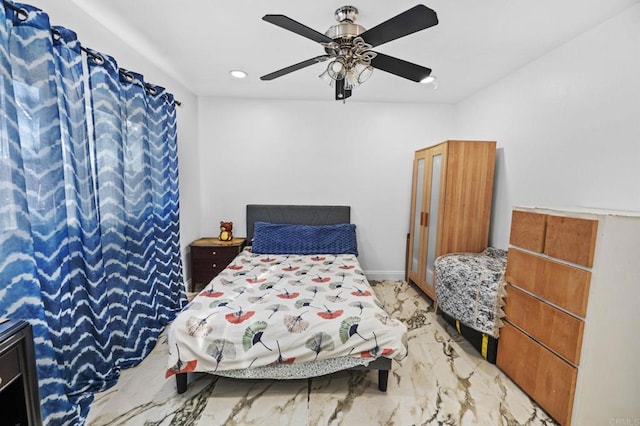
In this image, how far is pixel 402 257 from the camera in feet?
12.7

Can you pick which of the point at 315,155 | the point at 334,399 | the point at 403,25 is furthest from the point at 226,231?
the point at 403,25

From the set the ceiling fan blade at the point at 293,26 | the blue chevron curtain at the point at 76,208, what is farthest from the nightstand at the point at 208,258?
the ceiling fan blade at the point at 293,26

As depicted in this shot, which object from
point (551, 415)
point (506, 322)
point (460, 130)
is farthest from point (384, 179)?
point (551, 415)

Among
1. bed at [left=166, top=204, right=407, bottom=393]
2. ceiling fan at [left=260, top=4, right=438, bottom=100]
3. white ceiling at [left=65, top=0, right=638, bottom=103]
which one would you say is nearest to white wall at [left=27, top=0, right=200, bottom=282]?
white ceiling at [left=65, top=0, right=638, bottom=103]

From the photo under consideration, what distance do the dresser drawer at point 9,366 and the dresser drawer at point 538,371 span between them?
2.58 meters

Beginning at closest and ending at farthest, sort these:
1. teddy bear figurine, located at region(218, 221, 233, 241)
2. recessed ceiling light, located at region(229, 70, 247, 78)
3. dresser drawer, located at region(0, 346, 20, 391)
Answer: dresser drawer, located at region(0, 346, 20, 391), recessed ceiling light, located at region(229, 70, 247, 78), teddy bear figurine, located at region(218, 221, 233, 241)

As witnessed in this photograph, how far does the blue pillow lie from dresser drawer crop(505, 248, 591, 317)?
1741 millimetres

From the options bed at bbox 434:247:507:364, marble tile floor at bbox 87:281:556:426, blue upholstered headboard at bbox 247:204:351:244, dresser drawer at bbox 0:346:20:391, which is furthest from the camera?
blue upholstered headboard at bbox 247:204:351:244

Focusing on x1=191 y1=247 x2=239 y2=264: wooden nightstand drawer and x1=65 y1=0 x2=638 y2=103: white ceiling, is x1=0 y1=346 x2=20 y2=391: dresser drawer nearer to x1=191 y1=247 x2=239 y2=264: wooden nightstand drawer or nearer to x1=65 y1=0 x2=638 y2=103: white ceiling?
x1=65 y1=0 x2=638 y2=103: white ceiling

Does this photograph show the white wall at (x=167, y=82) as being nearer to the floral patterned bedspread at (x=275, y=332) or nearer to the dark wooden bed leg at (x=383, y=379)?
the floral patterned bedspread at (x=275, y=332)

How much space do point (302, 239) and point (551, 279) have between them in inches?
91.7

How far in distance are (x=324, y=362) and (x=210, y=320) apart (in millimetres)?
776

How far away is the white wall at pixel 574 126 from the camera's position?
1.71 metres

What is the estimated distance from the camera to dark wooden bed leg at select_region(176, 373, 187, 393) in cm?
179
